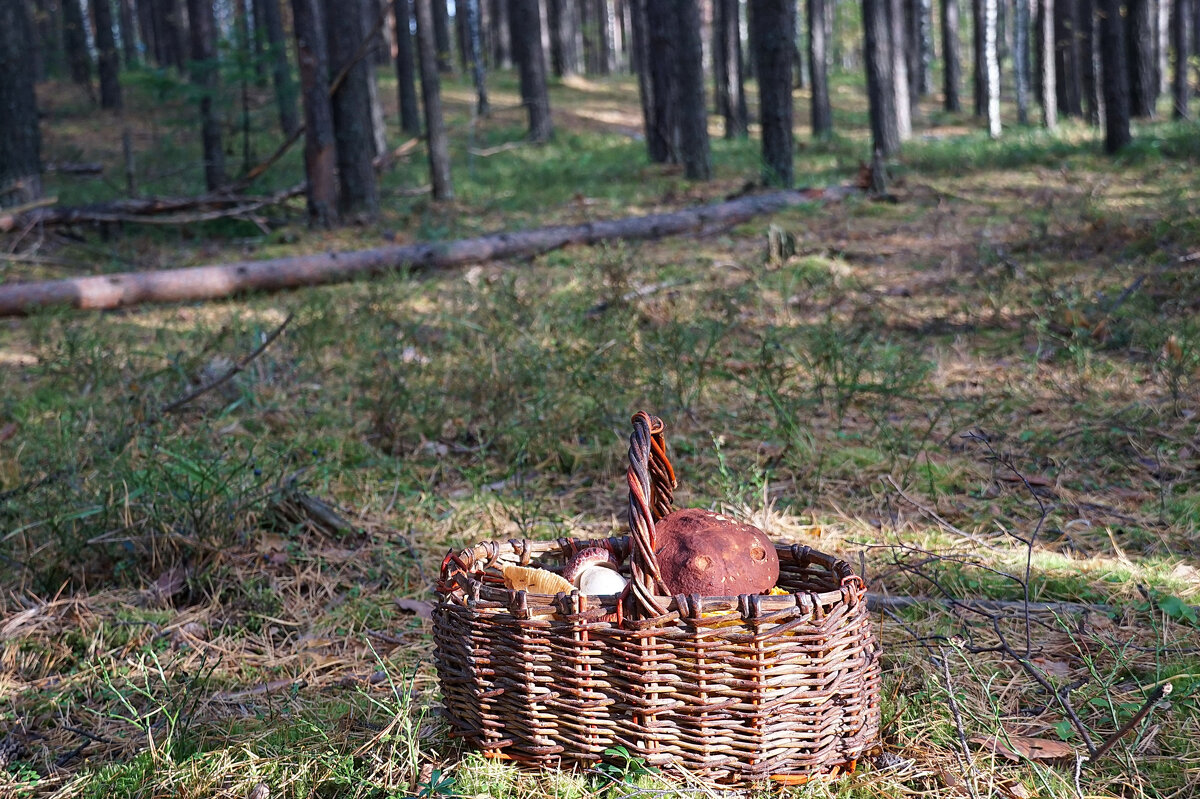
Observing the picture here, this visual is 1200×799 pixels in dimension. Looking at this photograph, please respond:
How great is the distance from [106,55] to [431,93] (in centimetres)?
1576

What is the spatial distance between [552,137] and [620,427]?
15.5 m

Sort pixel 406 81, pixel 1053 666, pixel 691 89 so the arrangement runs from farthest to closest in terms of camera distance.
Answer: pixel 406 81 < pixel 691 89 < pixel 1053 666

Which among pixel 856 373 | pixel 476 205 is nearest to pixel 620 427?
pixel 856 373

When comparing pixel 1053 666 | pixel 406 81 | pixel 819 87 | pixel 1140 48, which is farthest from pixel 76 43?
pixel 1053 666

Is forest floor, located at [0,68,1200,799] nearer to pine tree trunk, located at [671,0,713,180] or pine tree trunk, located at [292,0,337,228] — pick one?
pine tree trunk, located at [292,0,337,228]

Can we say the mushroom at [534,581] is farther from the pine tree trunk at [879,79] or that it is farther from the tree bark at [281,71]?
the pine tree trunk at [879,79]

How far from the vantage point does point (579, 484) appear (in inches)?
158

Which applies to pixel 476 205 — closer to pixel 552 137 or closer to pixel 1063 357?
pixel 552 137

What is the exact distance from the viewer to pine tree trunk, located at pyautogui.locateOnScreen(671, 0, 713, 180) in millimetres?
12266

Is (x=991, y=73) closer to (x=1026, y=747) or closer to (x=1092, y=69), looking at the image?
(x=1092, y=69)

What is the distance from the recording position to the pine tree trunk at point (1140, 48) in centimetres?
1262

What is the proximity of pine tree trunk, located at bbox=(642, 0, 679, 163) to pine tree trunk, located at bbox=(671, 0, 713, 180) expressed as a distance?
0.84ft

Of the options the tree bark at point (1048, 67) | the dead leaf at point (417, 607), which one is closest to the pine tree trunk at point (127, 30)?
the tree bark at point (1048, 67)

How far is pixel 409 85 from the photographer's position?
20.7 metres
